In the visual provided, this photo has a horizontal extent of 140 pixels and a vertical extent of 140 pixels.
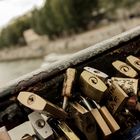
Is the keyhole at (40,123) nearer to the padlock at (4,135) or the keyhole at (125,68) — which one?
the padlock at (4,135)

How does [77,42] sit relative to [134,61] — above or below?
below

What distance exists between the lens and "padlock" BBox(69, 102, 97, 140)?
1.10 meters

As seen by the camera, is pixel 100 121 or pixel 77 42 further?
pixel 77 42


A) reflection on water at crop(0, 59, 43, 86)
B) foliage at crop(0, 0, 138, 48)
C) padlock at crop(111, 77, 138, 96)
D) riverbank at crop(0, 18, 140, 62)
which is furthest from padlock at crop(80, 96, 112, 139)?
foliage at crop(0, 0, 138, 48)

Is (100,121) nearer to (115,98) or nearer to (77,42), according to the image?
(115,98)

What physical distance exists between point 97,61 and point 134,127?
28cm

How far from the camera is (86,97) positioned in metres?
1.21

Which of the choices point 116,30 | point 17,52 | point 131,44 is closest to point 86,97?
point 131,44

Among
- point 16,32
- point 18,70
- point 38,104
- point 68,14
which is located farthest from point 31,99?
point 16,32

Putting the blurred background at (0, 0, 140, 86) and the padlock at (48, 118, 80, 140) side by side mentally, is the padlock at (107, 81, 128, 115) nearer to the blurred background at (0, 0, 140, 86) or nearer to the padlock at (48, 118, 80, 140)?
the padlock at (48, 118, 80, 140)

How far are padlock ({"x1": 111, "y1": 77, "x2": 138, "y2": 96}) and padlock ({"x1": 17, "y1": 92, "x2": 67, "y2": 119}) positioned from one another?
23cm

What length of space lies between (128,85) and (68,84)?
0.20 metres

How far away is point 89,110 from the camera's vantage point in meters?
1.14

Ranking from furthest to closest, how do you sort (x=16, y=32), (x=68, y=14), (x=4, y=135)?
(x=16, y=32) → (x=68, y=14) → (x=4, y=135)
